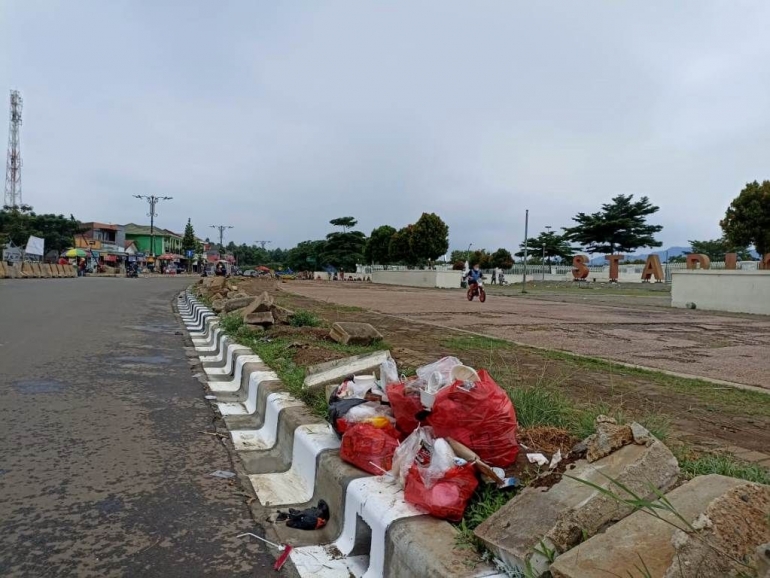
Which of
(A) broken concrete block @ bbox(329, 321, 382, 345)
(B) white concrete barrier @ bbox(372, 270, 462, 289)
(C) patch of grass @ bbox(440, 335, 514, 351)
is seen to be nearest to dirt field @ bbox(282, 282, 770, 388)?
(C) patch of grass @ bbox(440, 335, 514, 351)

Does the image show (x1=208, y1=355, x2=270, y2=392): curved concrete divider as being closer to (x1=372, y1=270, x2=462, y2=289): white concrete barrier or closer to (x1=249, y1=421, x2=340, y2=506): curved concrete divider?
(x1=249, y1=421, x2=340, y2=506): curved concrete divider

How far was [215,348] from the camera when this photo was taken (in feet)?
27.6

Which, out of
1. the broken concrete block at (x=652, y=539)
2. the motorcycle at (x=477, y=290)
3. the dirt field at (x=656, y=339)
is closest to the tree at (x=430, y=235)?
the motorcycle at (x=477, y=290)

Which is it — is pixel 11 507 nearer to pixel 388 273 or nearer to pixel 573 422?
pixel 573 422

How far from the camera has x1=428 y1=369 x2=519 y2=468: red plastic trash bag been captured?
2570 millimetres

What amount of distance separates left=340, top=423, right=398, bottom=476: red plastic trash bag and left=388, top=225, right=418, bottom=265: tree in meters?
50.8

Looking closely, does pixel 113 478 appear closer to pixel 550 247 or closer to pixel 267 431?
pixel 267 431

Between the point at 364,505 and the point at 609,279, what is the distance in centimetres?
4926

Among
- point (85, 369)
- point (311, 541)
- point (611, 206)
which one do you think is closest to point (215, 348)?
point (85, 369)

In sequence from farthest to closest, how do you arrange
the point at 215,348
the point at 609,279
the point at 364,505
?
the point at 609,279, the point at 215,348, the point at 364,505

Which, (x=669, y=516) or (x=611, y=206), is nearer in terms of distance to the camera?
(x=669, y=516)

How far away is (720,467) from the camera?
2582 millimetres

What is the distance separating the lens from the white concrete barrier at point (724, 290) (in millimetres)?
17062

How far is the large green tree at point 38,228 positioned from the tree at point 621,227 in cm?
5673
